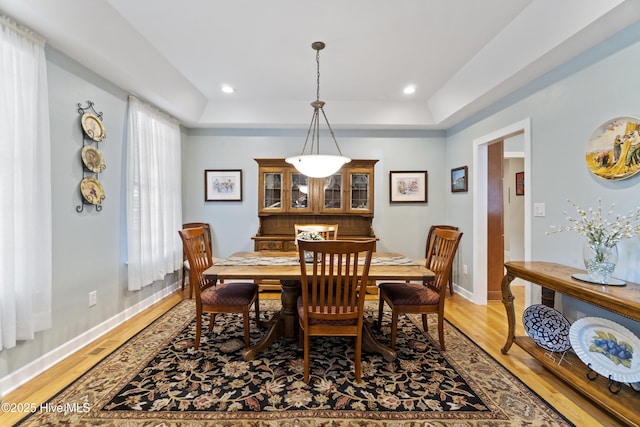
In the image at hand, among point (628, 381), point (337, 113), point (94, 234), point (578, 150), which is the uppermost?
point (337, 113)

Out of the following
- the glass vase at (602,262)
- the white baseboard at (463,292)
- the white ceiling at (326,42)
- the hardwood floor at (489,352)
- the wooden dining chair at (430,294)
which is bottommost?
the hardwood floor at (489,352)

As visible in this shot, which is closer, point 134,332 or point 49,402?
point 49,402

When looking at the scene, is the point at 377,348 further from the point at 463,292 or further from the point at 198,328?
the point at 463,292

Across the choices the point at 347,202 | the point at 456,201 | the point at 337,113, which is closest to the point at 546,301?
the point at 456,201

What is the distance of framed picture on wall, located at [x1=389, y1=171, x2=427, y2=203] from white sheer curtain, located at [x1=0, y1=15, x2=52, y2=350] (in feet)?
12.7

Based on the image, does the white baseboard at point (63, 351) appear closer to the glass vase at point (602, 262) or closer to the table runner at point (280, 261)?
the table runner at point (280, 261)

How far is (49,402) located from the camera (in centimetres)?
168

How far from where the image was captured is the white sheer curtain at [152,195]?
2.94 meters

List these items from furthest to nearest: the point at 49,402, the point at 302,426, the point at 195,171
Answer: the point at 195,171, the point at 49,402, the point at 302,426

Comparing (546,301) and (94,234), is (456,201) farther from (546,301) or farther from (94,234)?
(94,234)

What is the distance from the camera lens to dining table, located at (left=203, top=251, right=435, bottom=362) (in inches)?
78.6

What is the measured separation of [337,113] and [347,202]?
50.1 inches

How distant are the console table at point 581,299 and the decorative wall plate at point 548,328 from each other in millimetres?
57

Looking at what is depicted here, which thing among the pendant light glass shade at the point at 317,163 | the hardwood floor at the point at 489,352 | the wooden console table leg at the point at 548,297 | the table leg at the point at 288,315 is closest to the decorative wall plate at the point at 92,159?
the hardwood floor at the point at 489,352
